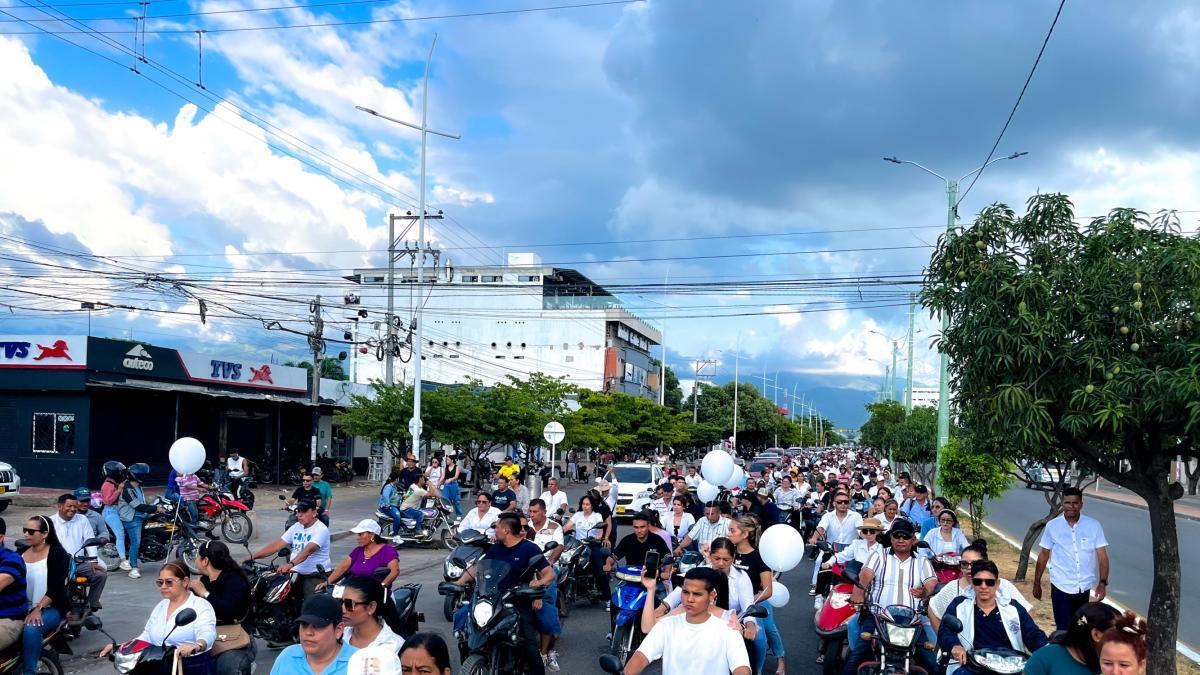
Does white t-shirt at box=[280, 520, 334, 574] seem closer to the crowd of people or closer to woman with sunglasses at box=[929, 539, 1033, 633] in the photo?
the crowd of people

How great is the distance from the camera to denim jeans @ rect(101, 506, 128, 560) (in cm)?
1437

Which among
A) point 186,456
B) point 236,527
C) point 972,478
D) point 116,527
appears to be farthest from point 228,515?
point 972,478

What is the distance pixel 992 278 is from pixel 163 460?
3032 centimetres

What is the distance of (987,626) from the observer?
20.7ft

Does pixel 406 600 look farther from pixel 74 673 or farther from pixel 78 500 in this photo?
pixel 78 500

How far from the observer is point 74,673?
8.77 meters

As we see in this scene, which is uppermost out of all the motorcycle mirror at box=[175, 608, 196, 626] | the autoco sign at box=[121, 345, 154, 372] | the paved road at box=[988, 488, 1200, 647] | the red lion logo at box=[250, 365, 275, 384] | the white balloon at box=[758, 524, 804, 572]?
the autoco sign at box=[121, 345, 154, 372]

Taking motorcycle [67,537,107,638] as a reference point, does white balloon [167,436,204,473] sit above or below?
above

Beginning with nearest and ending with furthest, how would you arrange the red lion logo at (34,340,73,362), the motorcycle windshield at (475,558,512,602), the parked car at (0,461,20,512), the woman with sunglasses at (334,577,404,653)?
the woman with sunglasses at (334,577,404,653)
the motorcycle windshield at (475,558,512,602)
the parked car at (0,461,20,512)
the red lion logo at (34,340,73,362)

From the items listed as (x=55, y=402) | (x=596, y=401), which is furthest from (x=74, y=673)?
(x=596, y=401)

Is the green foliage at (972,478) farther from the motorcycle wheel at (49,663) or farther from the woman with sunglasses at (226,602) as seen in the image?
the motorcycle wheel at (49,663)

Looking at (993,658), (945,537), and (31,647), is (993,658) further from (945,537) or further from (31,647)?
(31,647)

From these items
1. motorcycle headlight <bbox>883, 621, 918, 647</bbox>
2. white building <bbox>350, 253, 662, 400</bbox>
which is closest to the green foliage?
motorcycle headlight <bbox>883, 621, 918, 647</bbox>

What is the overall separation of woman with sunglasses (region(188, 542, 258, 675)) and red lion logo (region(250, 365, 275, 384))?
104ft
